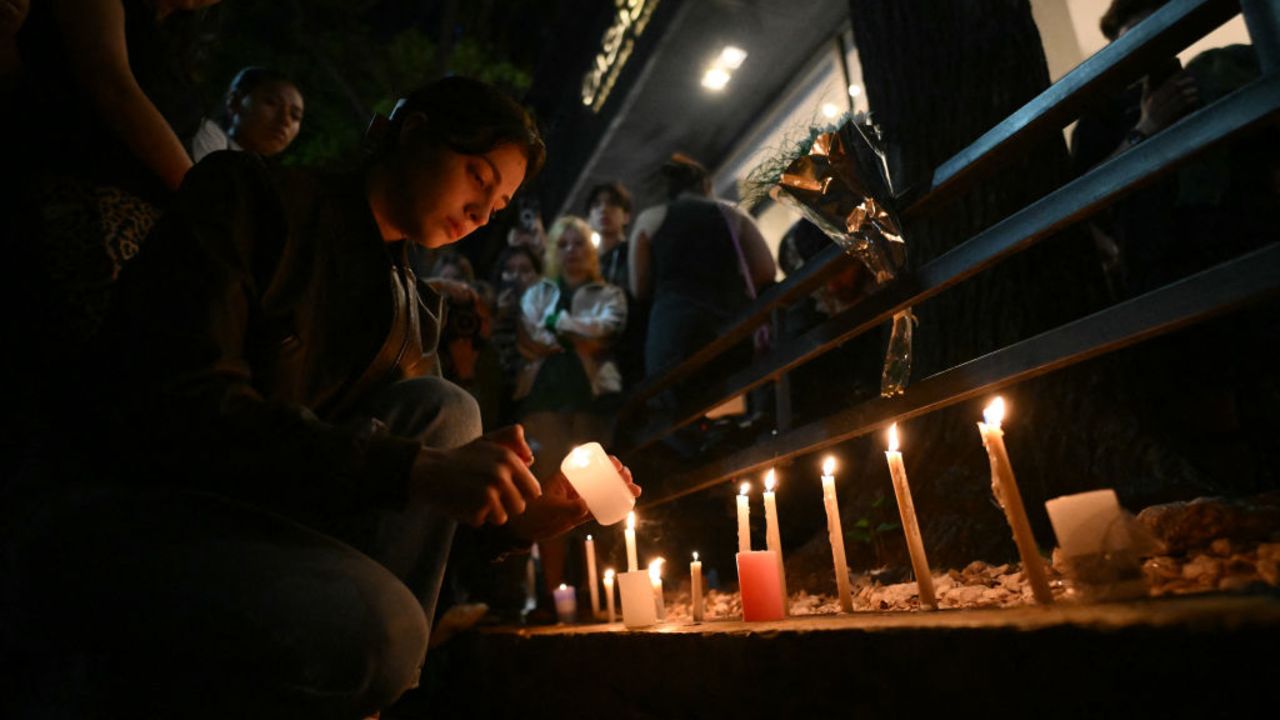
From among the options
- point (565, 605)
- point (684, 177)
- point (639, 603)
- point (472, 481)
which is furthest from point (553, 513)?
point (684, 177)

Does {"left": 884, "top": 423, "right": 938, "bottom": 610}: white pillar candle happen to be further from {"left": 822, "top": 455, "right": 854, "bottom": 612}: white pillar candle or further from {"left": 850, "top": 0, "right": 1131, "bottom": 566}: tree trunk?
{"left": 850, "top": 0, "right": 1131, "bottom": 566}: tree trunk

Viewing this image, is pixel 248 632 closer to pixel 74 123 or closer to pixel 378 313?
pixel 378 313

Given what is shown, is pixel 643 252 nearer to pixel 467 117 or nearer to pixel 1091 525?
pixel 467 117

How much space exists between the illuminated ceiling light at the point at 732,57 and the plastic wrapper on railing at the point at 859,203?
5753 mm

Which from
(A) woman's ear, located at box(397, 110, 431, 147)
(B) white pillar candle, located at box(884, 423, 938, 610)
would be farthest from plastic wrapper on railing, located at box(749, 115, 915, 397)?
(A) woman's ear, located at box(397, 110, 431, 147)

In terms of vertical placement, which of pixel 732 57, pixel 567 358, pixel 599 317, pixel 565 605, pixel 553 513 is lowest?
pixel 565 605

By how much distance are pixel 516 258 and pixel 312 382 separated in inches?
209

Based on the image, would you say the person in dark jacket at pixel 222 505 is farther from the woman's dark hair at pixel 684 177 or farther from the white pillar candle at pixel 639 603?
the woman's dark hair at pixel 684 177

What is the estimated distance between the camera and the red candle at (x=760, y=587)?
80.0 inches

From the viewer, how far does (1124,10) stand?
136 inches

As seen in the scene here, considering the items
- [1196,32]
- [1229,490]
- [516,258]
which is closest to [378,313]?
[1196,32]

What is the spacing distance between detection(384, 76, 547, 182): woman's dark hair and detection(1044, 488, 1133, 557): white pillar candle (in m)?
1.49

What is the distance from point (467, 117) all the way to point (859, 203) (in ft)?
4.45

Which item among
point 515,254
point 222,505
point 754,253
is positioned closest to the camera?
point 222,505
